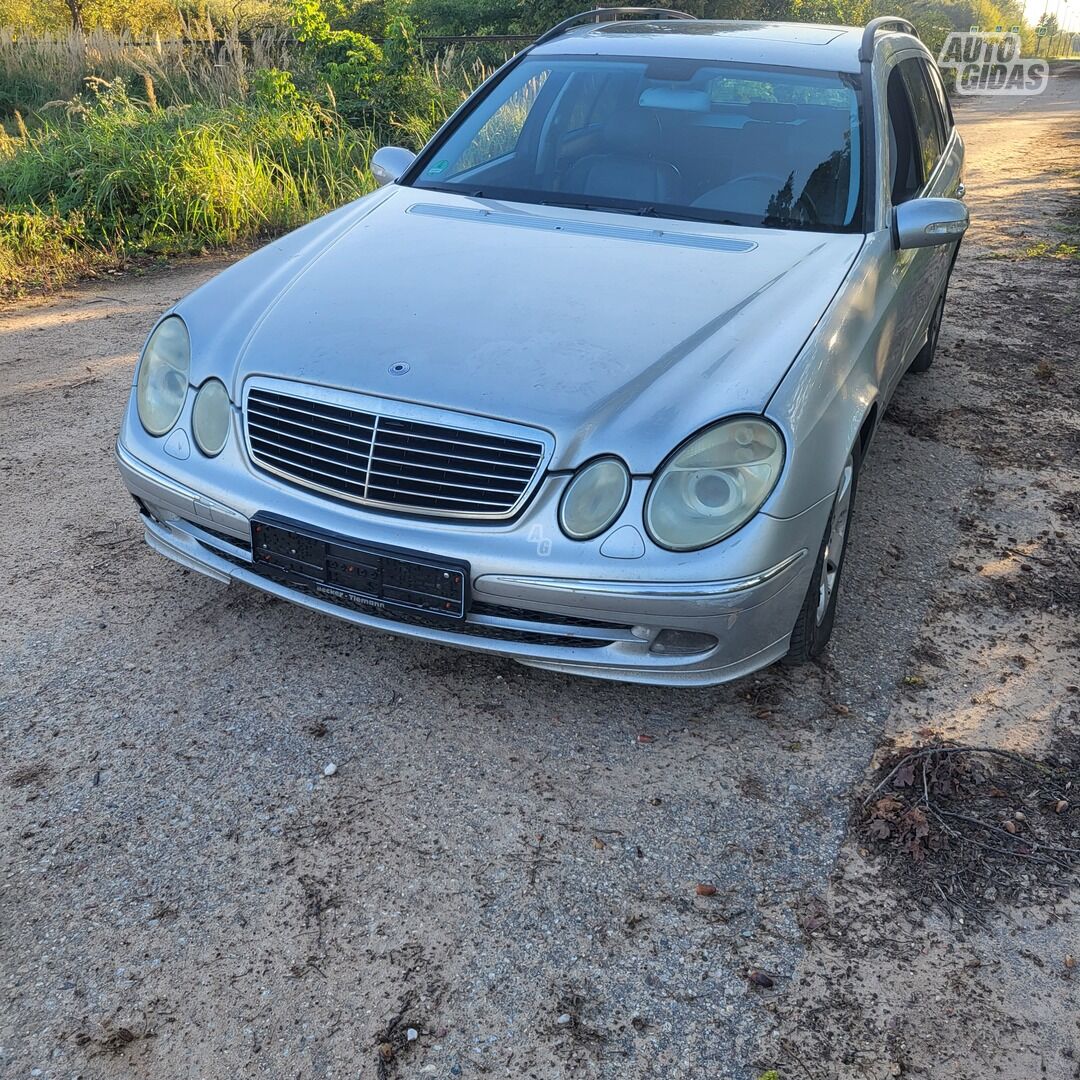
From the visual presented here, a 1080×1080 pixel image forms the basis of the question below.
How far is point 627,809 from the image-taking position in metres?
2.50

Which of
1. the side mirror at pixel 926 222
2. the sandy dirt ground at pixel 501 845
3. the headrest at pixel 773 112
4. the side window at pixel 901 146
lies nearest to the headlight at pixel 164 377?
the sandy dirt ground at pixel 501 845

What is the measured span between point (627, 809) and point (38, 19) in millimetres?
27753

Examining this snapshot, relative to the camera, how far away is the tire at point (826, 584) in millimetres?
2760

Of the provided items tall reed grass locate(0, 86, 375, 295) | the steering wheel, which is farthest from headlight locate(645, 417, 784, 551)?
tall reed grass locate(0, 86, 375, 295)

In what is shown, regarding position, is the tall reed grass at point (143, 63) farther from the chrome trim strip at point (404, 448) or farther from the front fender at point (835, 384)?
the front fender at point (835, 384)

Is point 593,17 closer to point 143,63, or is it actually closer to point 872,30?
point 872,30

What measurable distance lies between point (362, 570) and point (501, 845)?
0.72m

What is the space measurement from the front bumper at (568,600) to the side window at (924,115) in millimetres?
2451

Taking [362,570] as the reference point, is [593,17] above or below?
above

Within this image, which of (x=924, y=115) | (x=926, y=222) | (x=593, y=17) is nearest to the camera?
(x=926, y=222)

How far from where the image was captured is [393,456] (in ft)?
8.27

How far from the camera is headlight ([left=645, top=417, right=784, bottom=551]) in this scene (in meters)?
2.39

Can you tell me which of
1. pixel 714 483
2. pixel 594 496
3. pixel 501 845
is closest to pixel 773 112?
pixel 714 483

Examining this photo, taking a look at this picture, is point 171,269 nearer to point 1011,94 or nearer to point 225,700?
point 225,700
